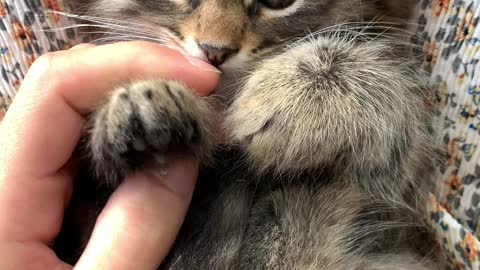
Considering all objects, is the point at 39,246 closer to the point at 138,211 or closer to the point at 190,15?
the point at 138,211

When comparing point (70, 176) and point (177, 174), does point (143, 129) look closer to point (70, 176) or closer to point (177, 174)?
point (177, 174)

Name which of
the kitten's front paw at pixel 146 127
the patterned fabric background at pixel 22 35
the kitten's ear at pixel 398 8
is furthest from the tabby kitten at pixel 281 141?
the patterned fabric background at pixel 22 35

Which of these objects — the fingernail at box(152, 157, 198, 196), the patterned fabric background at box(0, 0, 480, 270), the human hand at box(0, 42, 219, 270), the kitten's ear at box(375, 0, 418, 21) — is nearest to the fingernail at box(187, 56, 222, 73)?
the human hand at box(0, 42, 219, 270)

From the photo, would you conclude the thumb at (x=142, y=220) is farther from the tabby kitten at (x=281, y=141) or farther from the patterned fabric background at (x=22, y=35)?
the patterned fabric background at (x=22, y=35)

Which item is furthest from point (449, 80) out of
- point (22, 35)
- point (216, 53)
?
point (22, 35)

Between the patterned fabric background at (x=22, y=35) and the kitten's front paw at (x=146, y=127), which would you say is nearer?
the kitten's front paw at (x=146, y=127)

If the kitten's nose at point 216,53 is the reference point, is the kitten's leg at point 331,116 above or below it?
below
